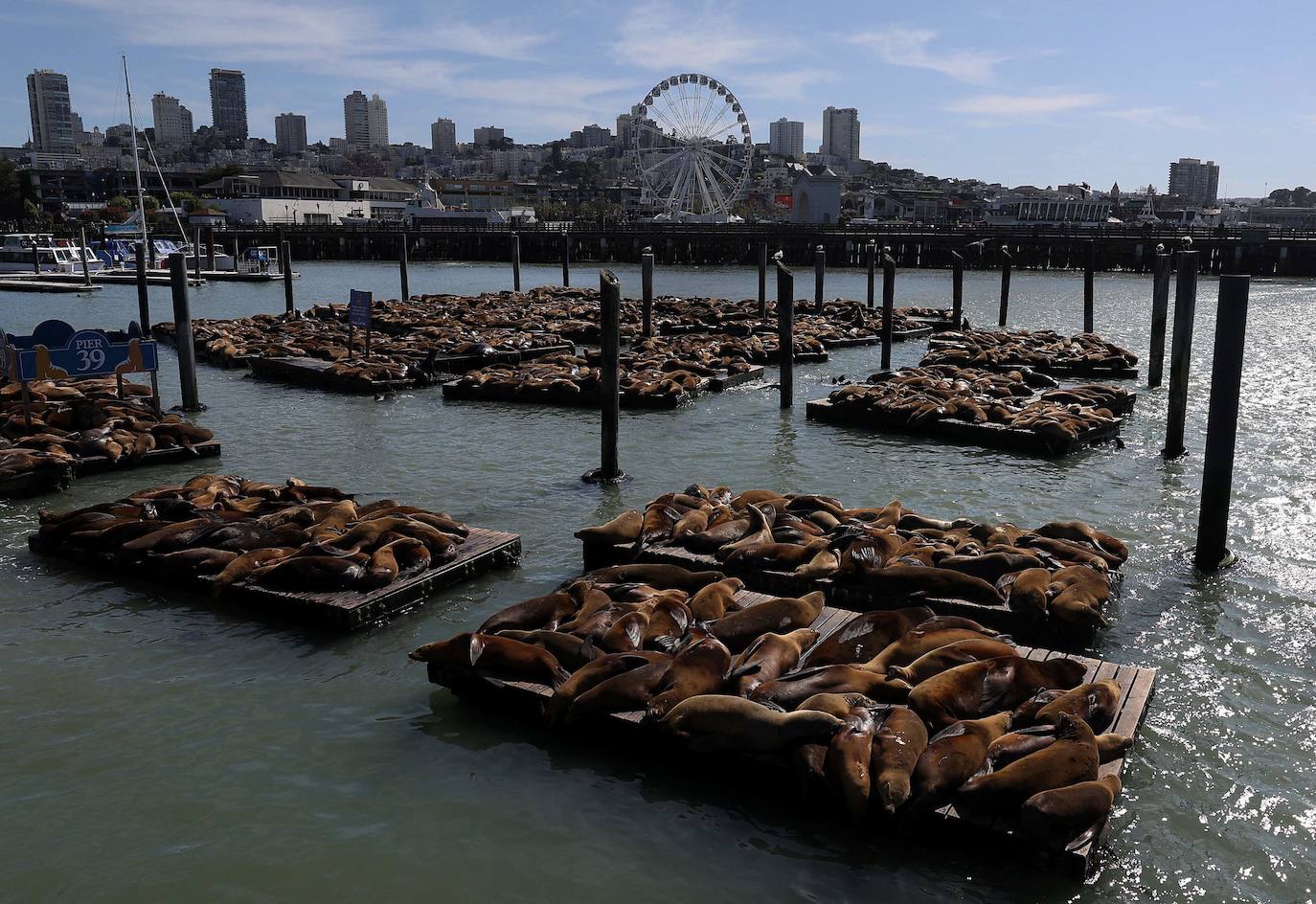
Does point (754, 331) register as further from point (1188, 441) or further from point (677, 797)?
point (677, 797)

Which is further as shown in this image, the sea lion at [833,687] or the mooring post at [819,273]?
the mooring post at [819,273]

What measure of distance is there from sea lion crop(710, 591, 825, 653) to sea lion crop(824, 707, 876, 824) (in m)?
1.16

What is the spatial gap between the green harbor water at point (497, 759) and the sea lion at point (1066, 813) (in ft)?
0.85

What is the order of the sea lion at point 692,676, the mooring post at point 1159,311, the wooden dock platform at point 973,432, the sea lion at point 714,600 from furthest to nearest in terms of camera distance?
the mooring post at point 1159,311 → the wooden dock platform at point 973,432 → the sea lion at point 714,600 → the sea lion at point 692,676

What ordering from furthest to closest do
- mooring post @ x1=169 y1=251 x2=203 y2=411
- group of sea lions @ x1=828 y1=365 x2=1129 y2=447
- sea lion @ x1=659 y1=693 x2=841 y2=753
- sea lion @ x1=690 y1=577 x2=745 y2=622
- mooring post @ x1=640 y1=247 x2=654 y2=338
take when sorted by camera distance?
mooring post @ x1=640 y1=247 x2=654 y2=338
mooring post @ x1=169 y1=251 x2=203 y2=411
group of sea lions @ x1=828 y1=365 x2=1129 y2=447
sea lion @ x1=690 y1=577 x2=745 y2=622
sea lion @ x1=659 y1=693 x2=841 y2=753

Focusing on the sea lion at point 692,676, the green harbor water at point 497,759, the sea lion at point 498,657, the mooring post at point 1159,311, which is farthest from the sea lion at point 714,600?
Answer: the mooring post at point 1159,311

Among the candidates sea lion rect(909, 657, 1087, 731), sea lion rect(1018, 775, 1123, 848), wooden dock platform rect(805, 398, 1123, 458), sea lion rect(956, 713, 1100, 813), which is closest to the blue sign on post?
wooden dock platform rect(805, 398, 1123, 458)

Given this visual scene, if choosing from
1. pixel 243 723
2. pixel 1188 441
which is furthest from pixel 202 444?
pixel 1188 441

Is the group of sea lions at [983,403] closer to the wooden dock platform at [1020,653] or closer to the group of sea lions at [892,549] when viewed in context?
the group of sea lions at [892,549]

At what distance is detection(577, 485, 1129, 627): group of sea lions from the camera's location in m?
6.44

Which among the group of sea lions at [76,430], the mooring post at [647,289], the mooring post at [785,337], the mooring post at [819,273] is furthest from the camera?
the mooring post at [819,273]

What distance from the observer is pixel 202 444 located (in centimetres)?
1186

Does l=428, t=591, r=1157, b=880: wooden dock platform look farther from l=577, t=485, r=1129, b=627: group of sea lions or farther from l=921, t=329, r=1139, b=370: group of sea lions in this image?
l=921, t=329, r=1139, b=370: group of sea lions

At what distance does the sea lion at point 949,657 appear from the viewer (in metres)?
5.02
